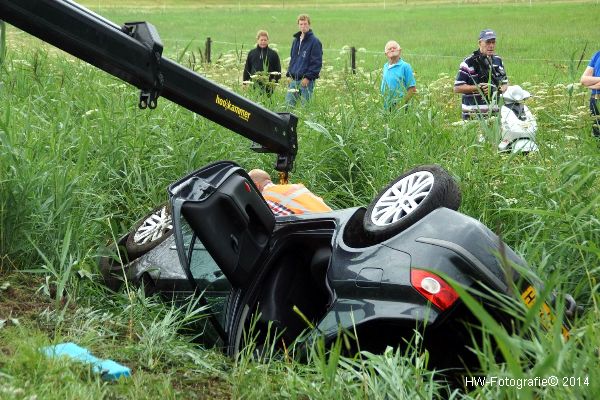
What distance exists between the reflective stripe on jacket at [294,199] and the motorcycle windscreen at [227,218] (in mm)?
1101

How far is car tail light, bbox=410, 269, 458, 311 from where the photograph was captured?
4.84 metres

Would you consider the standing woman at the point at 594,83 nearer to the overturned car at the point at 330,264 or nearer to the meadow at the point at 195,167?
the meadow at the point at 195,167

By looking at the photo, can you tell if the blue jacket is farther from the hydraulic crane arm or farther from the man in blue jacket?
the hydraulic crane arm

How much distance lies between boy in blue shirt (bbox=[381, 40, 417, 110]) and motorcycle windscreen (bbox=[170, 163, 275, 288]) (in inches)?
142

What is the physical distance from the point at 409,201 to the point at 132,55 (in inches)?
72.2

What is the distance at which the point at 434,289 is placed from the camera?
488 centimetres

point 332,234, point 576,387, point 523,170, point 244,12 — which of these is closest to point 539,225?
point 523,170

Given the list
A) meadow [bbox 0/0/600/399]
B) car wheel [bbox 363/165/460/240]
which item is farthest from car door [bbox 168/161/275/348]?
car wheel [bbox 363/165/460/240]

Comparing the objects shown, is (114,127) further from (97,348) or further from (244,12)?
(244,12)

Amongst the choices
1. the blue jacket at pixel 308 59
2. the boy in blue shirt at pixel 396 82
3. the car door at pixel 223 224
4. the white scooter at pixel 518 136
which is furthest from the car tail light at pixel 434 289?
the blue jacket at pixel 308 59

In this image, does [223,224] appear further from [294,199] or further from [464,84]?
[464,84]

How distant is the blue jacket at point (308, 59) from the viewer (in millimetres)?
14531

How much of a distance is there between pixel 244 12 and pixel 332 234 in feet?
172

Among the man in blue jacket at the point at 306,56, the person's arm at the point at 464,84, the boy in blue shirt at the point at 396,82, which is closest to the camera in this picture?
the boy in blue shirt at the point at 396,82
